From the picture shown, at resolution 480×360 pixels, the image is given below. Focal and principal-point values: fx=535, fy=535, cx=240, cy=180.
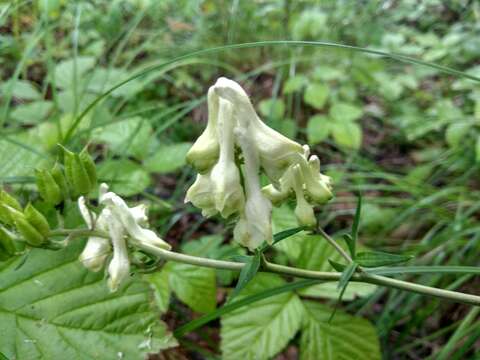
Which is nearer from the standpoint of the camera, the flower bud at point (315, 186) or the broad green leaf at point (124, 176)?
the flower bud at point (315, 186)

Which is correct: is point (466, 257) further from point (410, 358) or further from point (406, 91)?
point (406, 91)

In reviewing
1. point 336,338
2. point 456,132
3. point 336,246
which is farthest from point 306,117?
point 336,246

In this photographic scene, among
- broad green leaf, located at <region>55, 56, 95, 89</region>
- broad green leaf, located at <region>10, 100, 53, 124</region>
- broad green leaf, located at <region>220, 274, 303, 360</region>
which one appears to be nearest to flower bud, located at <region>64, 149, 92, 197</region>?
broad green leaf, located at <region>220, 274, 303, 360</region>

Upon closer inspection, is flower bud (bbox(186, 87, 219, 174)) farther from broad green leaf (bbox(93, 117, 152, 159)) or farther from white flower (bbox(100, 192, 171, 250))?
broad green leaf (bbox(93, 117, 152, 159))

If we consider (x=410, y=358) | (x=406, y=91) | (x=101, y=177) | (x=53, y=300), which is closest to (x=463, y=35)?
(x=406, y=91)

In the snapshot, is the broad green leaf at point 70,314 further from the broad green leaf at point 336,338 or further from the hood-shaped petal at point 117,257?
the broad green leaf at point 336,338

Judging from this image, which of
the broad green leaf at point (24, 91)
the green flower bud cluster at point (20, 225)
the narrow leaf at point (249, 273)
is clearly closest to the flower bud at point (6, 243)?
the green flower bud cluster at point (20, 225)
